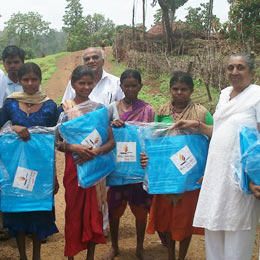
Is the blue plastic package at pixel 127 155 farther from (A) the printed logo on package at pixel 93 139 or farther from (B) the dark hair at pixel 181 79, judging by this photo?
(B) the dark hair at pixel 181 79

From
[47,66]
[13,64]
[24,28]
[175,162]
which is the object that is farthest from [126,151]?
[24,28]

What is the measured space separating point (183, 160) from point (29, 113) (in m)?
1.39

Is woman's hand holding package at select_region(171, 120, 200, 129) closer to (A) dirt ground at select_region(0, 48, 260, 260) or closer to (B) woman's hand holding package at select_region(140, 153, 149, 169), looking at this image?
(B) woman's hand holding package at select_region(140, 153, 149, 169)

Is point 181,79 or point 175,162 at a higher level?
point 181,79

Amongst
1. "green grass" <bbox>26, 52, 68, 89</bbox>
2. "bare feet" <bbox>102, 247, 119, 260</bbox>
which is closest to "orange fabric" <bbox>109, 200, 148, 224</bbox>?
"bare feet" <bbox>102, 247, 119, 260</bbox>

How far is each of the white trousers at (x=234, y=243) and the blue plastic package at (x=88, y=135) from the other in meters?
1.08

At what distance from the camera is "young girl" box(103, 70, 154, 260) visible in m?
3.31

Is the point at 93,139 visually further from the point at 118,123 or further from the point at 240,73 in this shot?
the point at 240,73

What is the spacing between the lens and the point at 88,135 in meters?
2.89

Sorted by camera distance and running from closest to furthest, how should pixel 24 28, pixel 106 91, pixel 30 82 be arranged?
1. pixel 30 82
2. pixel 106 91
3. pixel 24 28

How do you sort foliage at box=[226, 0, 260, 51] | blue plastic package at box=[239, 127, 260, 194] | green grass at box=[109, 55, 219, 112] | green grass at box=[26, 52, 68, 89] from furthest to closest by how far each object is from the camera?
green grass at box=[26, 52, 68, 89]
foliage at box=[226, 0, 260, 51]
green grass at box=[109, 55, 219, 112]
blue plastic package at box=[239, 127, 260, 194]

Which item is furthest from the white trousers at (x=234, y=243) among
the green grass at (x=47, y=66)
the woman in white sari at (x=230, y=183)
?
the green grass at (x=47, y=66)

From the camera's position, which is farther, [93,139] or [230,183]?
[93,139]

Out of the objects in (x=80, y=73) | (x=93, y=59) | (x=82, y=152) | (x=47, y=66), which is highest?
(x=93, y=59)
